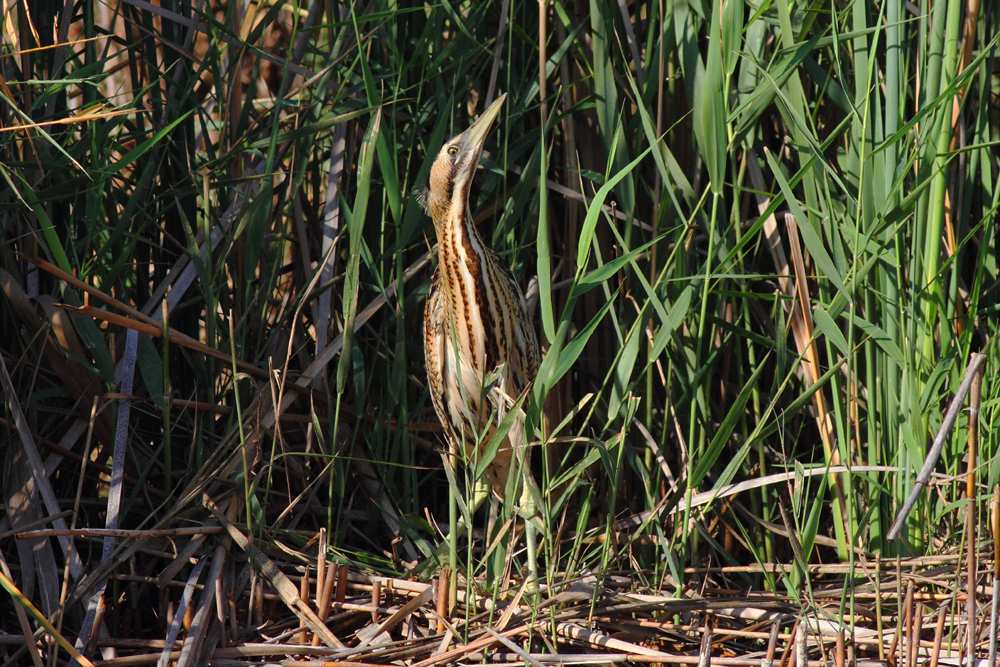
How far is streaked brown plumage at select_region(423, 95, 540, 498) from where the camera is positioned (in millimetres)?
1844

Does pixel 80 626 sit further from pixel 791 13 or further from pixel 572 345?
pixel 791 13

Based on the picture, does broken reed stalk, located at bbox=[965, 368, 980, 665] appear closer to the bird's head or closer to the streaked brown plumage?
the streaked brown plumage

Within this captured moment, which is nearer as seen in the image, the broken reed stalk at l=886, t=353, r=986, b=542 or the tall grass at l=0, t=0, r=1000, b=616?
the broken reed stalk at l=886, t=353, r=986, b=542

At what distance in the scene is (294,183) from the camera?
6.24ft

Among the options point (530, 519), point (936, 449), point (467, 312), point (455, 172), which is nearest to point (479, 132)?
point (455, 172)

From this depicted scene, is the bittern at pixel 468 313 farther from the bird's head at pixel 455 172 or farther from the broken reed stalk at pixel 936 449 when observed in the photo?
the broken reed stalk at pixel 936 449

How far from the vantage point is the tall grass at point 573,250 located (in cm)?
158

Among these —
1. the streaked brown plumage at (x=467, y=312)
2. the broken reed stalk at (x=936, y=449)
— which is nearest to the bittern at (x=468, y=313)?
the streaked brown plumage at (x=467, y=312)

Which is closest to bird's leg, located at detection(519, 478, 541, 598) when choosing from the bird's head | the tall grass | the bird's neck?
the tall grass

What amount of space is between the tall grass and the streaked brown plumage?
54 millimetres

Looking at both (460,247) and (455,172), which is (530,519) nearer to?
(460,247)

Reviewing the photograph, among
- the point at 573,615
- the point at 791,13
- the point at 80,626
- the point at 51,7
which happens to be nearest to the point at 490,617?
the point at 573,615

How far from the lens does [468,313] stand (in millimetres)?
1897

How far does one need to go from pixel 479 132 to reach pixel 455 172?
0.10 meters
